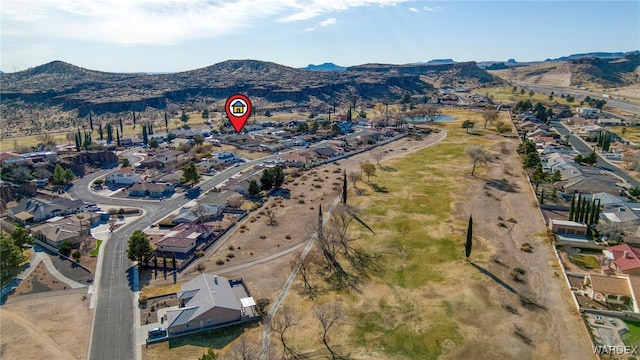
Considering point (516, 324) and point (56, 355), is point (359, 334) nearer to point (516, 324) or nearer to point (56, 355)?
point (516, 324)

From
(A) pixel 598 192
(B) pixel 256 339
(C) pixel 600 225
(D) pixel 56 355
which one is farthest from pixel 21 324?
(A) pixel 598 192

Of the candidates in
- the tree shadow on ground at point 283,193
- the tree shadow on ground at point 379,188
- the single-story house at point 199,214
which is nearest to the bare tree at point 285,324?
the single-story house at point 199,214

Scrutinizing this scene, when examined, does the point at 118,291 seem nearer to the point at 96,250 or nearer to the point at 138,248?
the point at 138,248

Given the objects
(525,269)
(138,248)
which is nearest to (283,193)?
(138,248)

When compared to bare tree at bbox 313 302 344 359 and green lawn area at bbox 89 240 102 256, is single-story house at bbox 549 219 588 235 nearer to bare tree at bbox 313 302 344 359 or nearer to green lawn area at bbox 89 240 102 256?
bare tree at bbox 313 302 344 359

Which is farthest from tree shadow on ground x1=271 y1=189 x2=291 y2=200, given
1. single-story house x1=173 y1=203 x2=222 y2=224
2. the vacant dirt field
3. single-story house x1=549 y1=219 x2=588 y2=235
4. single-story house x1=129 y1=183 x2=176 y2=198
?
single-story house x1=549 y1=219 x2=588 y2=235

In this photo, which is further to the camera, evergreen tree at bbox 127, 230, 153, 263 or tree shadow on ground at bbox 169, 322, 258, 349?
evergreen tree at bbox 127, 230, 153, 263
